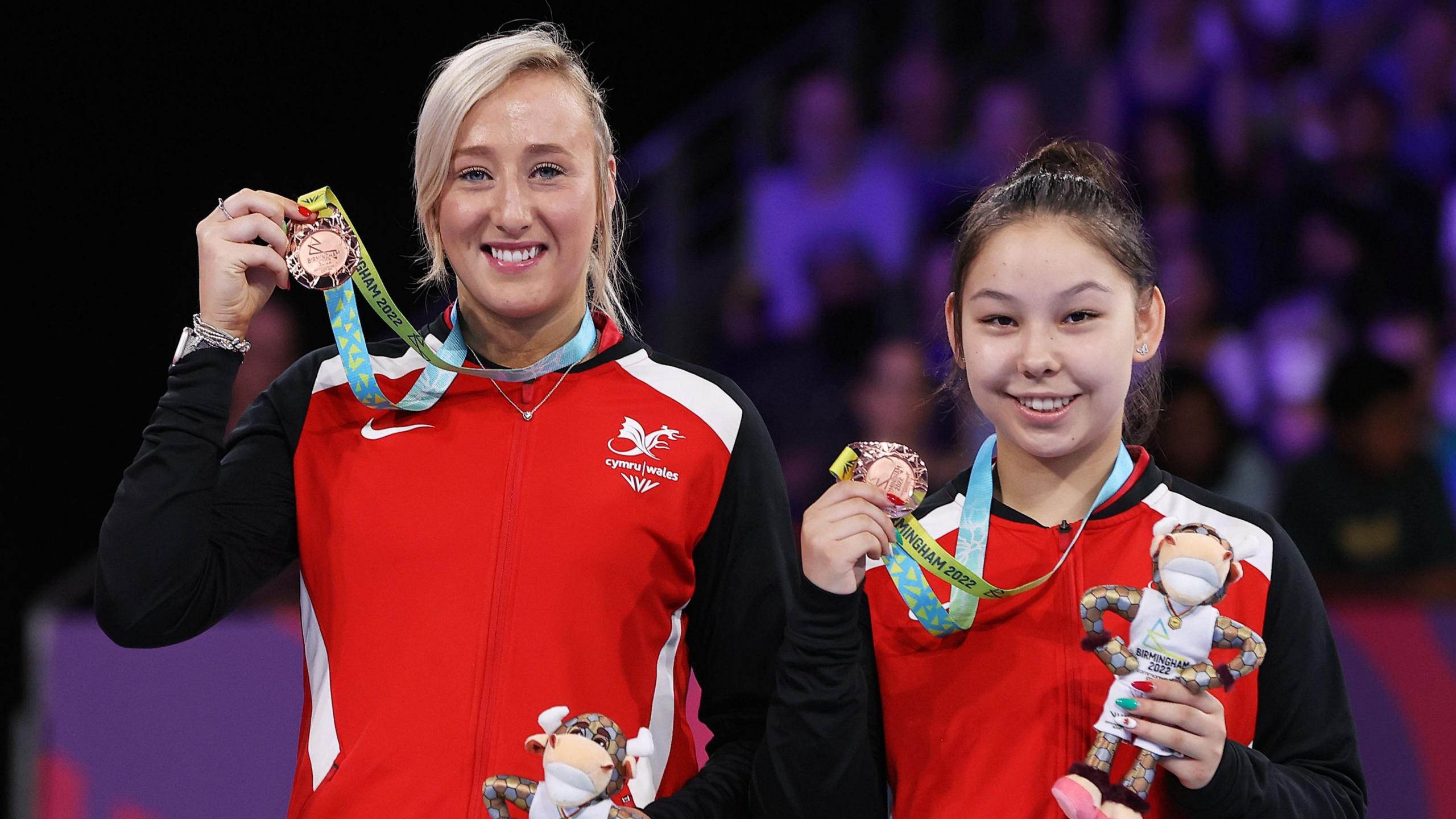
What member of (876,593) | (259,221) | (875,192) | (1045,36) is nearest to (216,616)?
(259,221)

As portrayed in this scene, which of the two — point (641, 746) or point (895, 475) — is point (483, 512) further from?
point (895, 475)

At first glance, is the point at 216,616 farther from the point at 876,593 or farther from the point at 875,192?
the point at 875,192

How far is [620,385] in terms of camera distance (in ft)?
→ 7.00

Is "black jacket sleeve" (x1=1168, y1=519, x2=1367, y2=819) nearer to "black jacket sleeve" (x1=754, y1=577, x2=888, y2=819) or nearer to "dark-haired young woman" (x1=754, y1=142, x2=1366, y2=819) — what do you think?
"dark-haired young woman" (x1=754, y1=142, x2=1366, y2=819)

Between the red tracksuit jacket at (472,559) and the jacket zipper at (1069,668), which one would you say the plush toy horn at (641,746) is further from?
the jacket zipper at (1069,668)

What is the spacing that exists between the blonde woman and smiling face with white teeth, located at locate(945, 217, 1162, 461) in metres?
0.37

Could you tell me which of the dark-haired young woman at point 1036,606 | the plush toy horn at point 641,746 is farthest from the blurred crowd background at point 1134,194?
the plush toy horn at point 641,746

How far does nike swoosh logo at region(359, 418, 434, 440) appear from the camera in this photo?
6.78 ft

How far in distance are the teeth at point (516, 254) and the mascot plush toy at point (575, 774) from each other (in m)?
0.66

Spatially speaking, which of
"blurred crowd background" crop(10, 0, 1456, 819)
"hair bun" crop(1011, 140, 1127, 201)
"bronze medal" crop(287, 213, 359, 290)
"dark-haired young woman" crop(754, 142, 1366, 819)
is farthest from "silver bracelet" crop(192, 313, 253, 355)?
"blurred crowd background" crop(10, 0, 1456, 819)

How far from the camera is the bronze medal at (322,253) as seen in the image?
1994 mm

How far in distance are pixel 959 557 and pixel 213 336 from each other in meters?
1.06

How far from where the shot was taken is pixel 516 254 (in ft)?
6.80

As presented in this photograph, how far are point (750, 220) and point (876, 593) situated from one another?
3.97m
